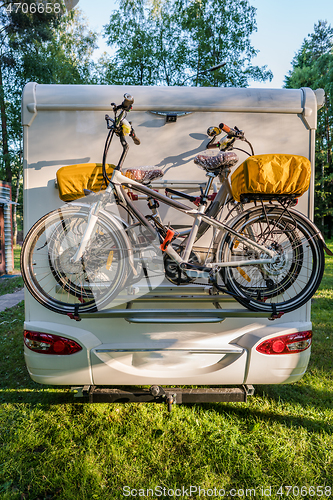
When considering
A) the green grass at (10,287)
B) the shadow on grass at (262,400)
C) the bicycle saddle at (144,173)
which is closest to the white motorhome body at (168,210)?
the bicycle saddle at (144,173)

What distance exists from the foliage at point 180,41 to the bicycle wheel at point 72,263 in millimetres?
14384

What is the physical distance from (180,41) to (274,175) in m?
15.8

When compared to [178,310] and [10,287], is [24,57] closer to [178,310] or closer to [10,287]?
[10,287]

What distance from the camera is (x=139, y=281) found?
2477mm

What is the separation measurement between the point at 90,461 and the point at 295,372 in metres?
1.68

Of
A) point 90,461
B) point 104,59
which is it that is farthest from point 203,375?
point 104,59

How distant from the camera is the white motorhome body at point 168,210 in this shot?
2.36 meters

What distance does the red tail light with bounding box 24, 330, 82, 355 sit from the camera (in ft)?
7.75

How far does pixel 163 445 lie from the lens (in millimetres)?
2482

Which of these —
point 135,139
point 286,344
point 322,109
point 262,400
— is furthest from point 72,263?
point 322,109

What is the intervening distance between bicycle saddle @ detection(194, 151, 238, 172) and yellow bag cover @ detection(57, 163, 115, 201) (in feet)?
2.48

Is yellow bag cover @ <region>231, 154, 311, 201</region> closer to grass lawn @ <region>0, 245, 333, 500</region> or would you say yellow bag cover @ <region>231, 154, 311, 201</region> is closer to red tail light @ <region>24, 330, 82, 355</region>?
red tail light @ <region>24, 330, 82, 355</region>

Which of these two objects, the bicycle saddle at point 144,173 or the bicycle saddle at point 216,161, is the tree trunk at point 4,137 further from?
the bicycle saddle at point 216,161

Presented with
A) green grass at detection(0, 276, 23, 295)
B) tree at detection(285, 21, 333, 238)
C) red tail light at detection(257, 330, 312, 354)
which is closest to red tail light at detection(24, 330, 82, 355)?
red tail light at detection(257, 330, 312, 354)
